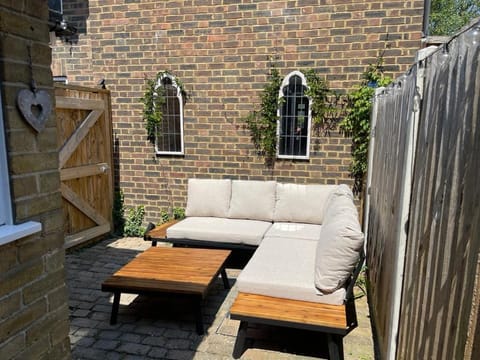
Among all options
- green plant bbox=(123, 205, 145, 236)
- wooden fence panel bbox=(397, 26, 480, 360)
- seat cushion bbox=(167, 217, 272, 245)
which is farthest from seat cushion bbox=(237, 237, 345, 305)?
green plant bbox=(123, 205, 145, 236)

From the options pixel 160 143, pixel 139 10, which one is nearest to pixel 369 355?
pixel 160 143

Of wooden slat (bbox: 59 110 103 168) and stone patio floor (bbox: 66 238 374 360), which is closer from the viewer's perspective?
stone patio floor (bbox: 66 238 374 360)

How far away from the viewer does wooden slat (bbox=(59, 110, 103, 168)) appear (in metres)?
4.87

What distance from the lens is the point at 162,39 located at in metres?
5.41

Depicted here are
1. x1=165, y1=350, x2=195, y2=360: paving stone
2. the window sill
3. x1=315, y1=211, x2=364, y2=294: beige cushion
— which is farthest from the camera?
x1=165, y1=350, x2=195, y2=360: paving stone

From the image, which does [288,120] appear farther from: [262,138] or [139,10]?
[139,10]

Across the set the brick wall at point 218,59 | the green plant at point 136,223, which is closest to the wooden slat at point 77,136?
the brick wall at point 218,59

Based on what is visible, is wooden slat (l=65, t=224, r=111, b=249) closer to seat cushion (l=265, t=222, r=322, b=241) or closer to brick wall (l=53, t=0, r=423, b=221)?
brick wall (l=53, t=0, r=423, b=221)

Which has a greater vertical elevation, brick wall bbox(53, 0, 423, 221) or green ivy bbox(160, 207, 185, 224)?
brick wall bbox(53, 0, 423, 221)

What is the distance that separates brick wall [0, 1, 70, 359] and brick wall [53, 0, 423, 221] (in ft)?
12.9

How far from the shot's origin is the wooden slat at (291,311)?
2.55 meters

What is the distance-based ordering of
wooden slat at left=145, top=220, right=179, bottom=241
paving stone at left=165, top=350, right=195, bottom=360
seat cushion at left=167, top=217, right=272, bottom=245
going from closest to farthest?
1. paving stone at left=165, top=350, right=195, bottom=360
2. seat cushion at left=167, top=217, right=272, bottom=245
3. wooden slat at left=145, top=220, right=179, bottom=241

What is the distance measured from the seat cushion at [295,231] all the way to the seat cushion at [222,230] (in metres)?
0.13

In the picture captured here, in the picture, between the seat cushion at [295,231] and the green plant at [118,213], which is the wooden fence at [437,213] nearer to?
the seat cushion at [295,231]
